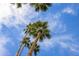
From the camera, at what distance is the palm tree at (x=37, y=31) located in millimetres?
3768

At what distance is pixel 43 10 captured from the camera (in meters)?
3.86

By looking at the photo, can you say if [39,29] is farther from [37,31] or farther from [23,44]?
[23,44]

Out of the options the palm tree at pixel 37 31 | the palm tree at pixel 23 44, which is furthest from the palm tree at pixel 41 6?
the palm tree at pixel 23 44

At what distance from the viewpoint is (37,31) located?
156 inches

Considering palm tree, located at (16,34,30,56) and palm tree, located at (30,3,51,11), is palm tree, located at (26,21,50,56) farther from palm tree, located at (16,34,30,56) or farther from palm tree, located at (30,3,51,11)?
palm tree, located at (30,3,51,11)

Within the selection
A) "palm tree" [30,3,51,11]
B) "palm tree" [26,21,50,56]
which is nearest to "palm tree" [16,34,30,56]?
"palm tree" [26,21,50,56]

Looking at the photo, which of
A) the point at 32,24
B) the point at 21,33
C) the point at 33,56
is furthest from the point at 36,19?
the point at 33,56

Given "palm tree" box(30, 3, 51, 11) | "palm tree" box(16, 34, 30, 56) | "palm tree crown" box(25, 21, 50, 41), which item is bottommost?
"palm tree" box(16, 34, 30, 56)

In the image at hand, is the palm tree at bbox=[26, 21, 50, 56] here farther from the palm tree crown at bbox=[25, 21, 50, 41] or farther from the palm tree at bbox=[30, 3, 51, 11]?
the palm tree at bbox=[30, 3, 51, 11]

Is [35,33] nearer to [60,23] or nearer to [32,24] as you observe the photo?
[32,24]

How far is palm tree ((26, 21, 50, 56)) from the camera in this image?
3768 millimetres

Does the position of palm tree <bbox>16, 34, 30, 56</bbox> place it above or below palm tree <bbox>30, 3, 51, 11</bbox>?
below

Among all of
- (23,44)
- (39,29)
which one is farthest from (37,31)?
(23,44)

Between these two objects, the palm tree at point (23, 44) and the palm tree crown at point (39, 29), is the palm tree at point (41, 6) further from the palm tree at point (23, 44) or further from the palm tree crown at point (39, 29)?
the palm tree at point (23, 44)
